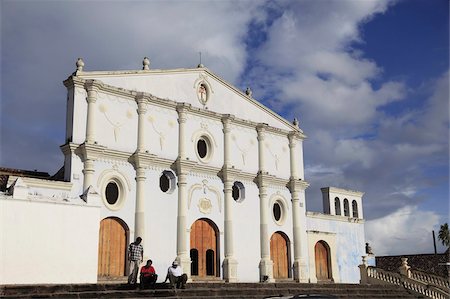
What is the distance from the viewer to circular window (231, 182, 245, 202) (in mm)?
27625

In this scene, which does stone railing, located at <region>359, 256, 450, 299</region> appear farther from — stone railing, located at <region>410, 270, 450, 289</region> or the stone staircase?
the stone staircase

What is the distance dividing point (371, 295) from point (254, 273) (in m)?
5.97

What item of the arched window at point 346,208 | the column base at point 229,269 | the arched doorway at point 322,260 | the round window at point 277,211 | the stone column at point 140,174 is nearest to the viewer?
the stone column at point 140,174

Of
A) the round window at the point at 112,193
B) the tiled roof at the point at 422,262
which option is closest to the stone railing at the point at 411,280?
the tiled roof at the point at 422,262

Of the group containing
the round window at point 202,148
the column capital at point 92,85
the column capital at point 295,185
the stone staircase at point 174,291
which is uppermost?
the column capital at point 92,85

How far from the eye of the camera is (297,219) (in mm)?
29484

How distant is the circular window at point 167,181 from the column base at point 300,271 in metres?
8.50

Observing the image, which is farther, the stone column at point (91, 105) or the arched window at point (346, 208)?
the arched window at point (346, 208)

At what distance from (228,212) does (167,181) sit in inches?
141

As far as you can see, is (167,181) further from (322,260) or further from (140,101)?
(322,260)

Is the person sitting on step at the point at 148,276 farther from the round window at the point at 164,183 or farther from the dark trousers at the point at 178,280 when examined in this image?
the round window at the point at 164,183

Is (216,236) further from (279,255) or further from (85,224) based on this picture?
(85,224)

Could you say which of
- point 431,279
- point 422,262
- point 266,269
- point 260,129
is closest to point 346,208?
point 431,279

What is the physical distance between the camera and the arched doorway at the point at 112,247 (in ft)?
72.0
